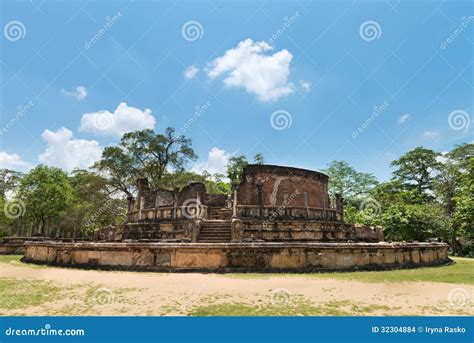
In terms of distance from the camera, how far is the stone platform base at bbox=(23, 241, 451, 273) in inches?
348

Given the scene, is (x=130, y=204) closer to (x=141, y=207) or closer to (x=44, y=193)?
(x=141, y=207)

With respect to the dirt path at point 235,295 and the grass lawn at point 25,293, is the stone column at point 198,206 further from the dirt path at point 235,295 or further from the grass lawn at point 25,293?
the grass lawn at point 25,293

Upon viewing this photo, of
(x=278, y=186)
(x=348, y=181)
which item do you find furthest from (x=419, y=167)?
(x=278, y=186)

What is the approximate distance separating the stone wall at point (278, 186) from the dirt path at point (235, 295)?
9.46 meters

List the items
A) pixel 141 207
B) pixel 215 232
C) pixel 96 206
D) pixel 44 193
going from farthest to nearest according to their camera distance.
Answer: pixel 96 206 → pixel 44 193 → pixel 141 207 → pixel 215 232

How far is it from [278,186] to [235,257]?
360 inches

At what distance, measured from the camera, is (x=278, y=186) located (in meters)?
17.6

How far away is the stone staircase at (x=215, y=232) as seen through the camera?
12.6 meters

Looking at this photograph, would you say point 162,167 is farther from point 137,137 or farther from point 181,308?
point 181,308

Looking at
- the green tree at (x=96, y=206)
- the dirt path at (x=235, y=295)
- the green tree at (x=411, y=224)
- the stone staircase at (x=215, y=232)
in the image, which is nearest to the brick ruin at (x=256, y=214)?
the stone staircase at (x=215, y=232)

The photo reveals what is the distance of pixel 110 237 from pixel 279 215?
9.74m

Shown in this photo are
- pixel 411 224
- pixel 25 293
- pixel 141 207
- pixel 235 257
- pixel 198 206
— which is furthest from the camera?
pixel 411 224

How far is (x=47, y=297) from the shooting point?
5.49m

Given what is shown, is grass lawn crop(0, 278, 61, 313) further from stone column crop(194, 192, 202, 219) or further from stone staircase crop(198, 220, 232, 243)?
stone column crop(194, 192, 202, 219)
